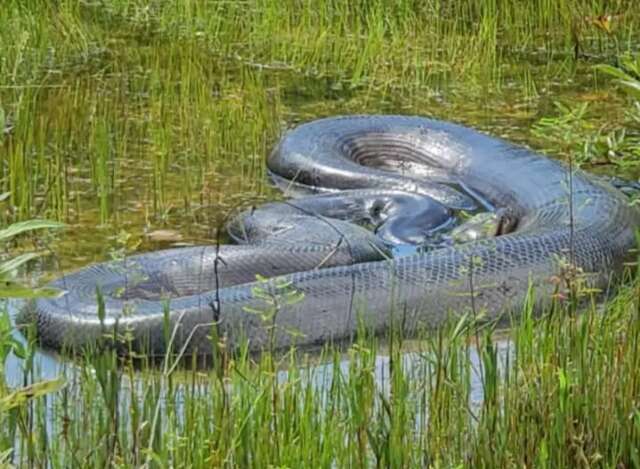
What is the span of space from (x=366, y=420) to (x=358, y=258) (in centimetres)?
277

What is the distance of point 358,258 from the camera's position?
6941 mm

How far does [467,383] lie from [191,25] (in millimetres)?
6582

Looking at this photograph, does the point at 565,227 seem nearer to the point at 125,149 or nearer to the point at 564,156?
the point at 564,156

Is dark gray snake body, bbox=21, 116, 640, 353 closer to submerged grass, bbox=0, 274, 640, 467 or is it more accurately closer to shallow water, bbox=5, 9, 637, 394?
shallow water, bbox=5, 9, 637, 394

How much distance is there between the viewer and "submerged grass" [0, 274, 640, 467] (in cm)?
412

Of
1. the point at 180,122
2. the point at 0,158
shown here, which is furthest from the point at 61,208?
the point at 180,122

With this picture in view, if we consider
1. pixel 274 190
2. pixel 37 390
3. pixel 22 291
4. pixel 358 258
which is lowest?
pixel 274 190

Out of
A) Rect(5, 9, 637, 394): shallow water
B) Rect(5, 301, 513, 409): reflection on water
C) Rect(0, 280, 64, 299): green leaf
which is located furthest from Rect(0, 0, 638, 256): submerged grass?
Rect(0, 280, 64, 299): green leaf

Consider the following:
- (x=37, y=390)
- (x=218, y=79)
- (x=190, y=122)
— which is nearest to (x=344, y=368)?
(x=37, y=390)

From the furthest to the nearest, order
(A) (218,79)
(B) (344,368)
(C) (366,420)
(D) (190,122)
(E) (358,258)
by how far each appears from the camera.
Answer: (A) (218,79) → (D) (190,122) → (E) (358,258) → (B) (344,368) → (C) (366,420)

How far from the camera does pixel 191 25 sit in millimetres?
10914

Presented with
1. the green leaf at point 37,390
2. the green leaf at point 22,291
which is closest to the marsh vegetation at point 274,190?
the green leaf at point 37,390

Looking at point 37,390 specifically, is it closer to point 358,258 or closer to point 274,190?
point 358,258

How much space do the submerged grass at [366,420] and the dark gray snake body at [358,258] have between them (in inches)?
13.9
